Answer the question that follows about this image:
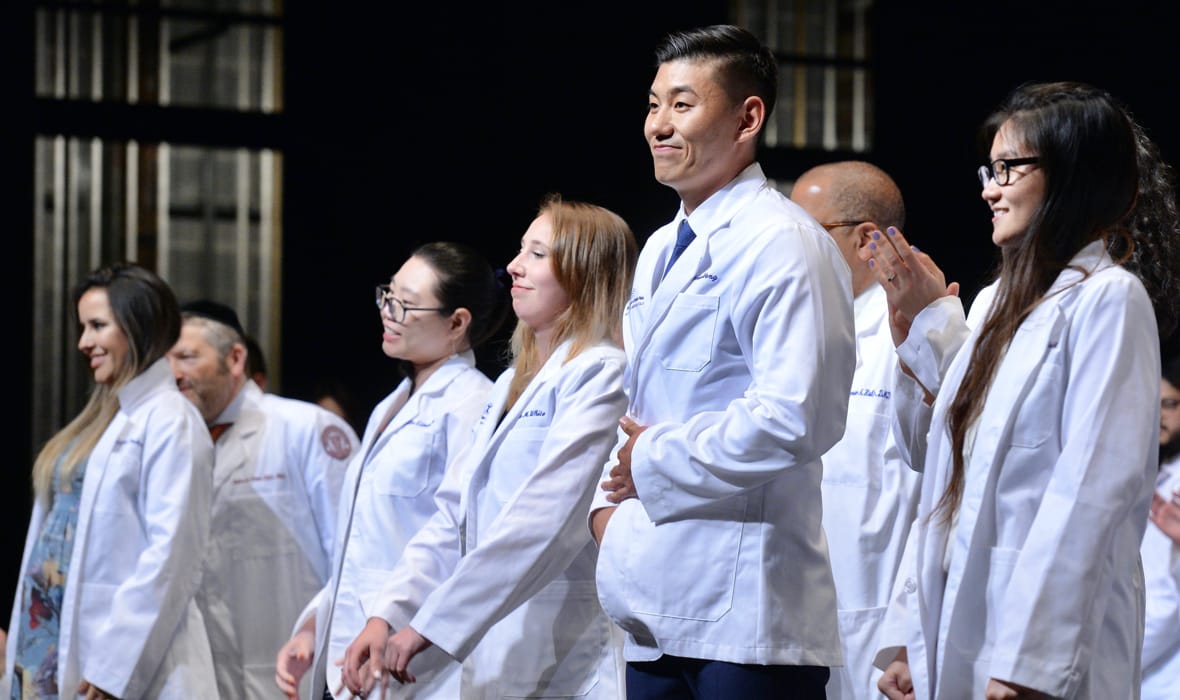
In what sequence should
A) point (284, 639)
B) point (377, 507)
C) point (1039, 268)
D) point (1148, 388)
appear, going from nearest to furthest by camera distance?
point (1148, 388)
point (1039, 268)
point (377, 507)
point (284, 639)

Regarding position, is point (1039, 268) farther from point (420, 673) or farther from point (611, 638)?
point (420, 673)

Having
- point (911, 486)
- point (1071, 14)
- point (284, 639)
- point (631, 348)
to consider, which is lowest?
point (284, 639)

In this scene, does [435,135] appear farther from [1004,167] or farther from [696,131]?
[1004,167]

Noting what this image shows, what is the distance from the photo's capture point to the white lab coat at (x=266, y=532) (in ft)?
13.6

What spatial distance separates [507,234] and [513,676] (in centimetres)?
300

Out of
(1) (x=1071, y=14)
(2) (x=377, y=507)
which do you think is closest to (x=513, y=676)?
(2) (x=377, y=507)

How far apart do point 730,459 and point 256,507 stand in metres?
2.62

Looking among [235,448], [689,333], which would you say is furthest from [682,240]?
[235,448]

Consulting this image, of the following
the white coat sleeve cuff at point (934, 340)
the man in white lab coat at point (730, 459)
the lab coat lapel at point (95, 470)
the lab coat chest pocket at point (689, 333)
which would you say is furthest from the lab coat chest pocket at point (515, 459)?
the lab coat lapel at point (95, 470)

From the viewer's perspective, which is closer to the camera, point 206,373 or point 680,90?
point 680,90

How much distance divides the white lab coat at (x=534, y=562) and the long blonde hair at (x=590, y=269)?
43 mm

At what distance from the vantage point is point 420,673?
2.59 metres

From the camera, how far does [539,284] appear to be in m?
2.73

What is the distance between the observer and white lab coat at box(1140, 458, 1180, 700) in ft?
10.3
